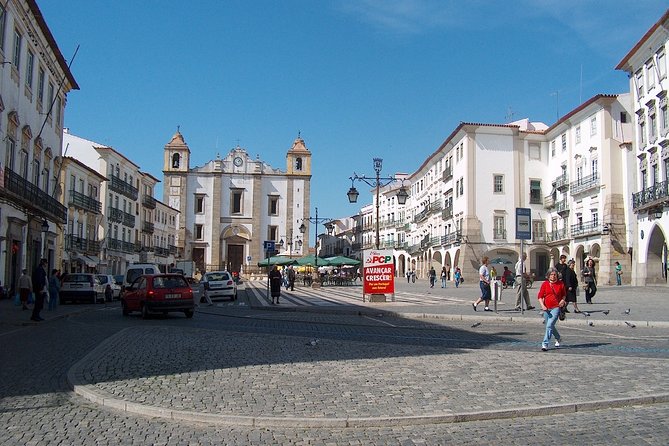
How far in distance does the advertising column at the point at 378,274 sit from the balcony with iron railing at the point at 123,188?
4000cm

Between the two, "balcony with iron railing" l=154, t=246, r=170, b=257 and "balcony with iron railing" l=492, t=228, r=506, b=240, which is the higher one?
"balcony with iron railing" l=492, t=228, r=506, b=240

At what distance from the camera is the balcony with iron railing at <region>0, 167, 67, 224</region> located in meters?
26.4

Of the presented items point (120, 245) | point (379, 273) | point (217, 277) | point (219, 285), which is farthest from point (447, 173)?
point (379, 273)

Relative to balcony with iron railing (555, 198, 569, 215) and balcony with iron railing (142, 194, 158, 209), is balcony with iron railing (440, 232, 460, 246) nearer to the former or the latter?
balcony with iron railing (555, 198, 569, 215)

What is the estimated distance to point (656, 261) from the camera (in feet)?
125

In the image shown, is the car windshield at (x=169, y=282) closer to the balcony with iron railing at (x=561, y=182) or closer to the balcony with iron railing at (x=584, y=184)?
the balcony with iron railing at (x=584, y=184)

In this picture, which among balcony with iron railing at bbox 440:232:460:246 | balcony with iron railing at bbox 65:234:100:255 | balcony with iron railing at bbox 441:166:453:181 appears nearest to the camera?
balcony with iron railing at bbox 65:234:100:255

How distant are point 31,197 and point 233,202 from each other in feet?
168

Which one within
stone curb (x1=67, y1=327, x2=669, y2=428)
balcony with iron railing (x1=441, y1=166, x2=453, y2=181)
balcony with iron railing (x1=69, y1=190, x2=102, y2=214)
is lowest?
stone curb (x1=67, y1=327, x2=669, y2=428)

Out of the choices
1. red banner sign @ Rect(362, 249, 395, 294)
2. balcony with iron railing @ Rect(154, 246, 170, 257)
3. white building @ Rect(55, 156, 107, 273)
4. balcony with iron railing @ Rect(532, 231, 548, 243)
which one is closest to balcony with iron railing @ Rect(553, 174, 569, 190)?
balcony with iron railing @ Rect(532, 231, 548, 243)

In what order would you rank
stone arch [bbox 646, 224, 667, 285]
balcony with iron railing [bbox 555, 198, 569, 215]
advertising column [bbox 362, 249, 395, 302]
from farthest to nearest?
balcony with iron railing [bbox 555, 198, 569, 215] < stone arch [bbox 646, 224, 667, 285] < advertising column [bbox 362, 249, 395, 302]

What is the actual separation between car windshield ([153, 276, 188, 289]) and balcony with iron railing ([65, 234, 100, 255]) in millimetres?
31516

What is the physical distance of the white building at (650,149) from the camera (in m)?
35.4

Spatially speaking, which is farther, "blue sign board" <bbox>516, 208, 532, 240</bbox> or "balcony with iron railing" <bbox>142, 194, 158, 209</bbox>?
"balcony with iron railing" <bbox>142, 194, 158, 209</bbox>
